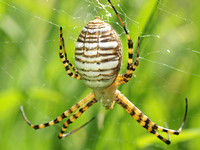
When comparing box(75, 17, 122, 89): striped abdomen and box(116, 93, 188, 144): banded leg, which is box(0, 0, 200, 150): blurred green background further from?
box(75, 17, 122, 89): striped abdomen

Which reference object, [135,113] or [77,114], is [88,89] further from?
[135,113]

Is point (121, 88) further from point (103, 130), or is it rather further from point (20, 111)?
point (20, 111)

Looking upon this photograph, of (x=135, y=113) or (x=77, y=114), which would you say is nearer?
(x=135, y=113)

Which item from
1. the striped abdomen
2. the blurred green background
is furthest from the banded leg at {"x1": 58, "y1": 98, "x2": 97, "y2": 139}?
the striped abdomen

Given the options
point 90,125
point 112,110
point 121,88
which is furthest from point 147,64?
point 90,125

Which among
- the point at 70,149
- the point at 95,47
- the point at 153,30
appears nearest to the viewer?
the point at 95,47

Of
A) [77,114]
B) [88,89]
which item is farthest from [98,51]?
[77,114]

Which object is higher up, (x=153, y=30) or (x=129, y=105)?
(x=153, y=30)
